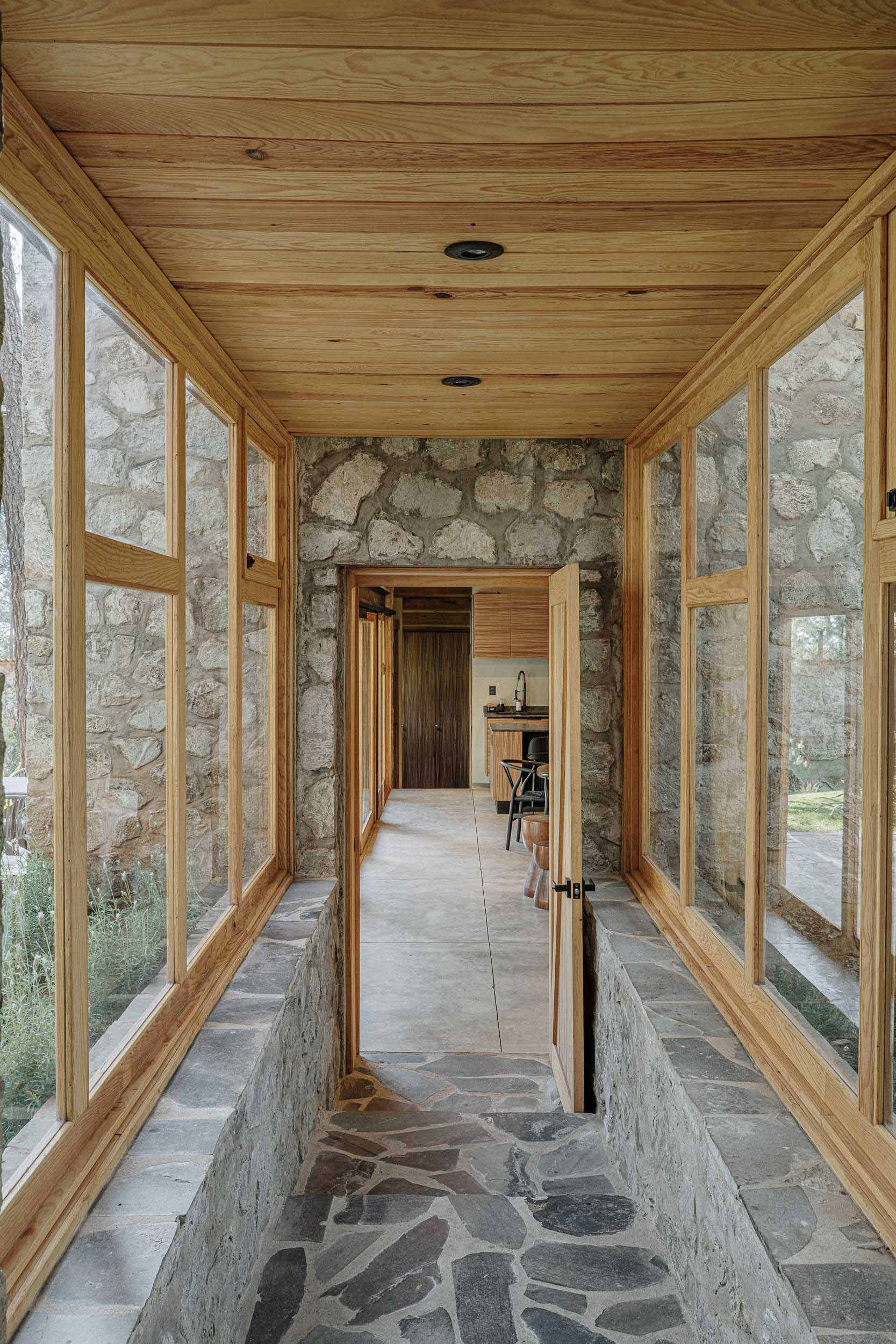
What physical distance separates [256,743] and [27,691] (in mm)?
1975

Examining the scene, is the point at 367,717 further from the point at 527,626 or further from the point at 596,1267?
the point at 596,1267

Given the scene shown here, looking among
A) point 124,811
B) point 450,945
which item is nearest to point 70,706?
point 124,811

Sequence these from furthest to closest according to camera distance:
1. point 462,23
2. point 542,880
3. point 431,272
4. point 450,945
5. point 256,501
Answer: point 542,880 → point 450,945 → point 256,501 → point 431,272 → point 462,23

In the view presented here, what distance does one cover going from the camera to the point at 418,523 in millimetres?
4020

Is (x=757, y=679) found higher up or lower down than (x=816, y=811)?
higher up

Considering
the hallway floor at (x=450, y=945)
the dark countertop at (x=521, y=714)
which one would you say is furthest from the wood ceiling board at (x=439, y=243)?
the dark countertop at (x=521, y=714)

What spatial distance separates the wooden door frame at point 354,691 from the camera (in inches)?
165

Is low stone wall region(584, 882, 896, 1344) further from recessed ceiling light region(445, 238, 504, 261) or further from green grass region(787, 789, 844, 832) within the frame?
recessed ceiling light region(445, 238, 504, 261)

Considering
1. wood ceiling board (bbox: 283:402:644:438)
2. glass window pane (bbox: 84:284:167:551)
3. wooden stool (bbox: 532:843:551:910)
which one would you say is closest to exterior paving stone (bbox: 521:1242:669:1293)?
glass window pane (bbox: 84:284:167:551)

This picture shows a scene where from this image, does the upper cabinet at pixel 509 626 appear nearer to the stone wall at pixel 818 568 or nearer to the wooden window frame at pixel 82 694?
the wooden window frame at pixel 82 694

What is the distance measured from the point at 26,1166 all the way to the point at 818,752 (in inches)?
65.3

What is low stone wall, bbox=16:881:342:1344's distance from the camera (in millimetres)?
1451

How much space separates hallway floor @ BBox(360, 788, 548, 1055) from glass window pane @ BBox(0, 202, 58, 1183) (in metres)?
3.20

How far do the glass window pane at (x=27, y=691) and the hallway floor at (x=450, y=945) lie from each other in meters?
3.20
